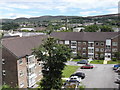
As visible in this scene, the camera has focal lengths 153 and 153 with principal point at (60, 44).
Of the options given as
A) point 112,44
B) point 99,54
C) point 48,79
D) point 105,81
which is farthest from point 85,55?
point 48,79

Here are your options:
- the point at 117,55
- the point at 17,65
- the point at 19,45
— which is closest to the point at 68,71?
the point at 19,45

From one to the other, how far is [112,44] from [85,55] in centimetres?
706

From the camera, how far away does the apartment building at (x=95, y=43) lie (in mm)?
36175

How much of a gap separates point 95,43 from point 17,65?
23161 mm

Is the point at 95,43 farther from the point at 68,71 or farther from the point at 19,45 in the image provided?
the point at 19,45

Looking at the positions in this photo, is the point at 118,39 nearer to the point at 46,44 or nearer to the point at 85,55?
the point at 85,55

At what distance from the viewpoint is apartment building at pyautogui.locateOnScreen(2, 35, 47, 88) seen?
65.1 feet

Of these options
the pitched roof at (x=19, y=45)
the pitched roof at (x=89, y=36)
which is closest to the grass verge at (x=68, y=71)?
the pitched roof at (x=19, y=45)

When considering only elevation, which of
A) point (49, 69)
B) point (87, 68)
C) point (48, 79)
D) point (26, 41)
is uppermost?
point (26, 41)

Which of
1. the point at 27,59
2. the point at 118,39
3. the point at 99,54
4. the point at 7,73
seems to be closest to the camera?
the point at 7,73

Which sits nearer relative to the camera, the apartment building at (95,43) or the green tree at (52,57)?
the green tree at (52,57)

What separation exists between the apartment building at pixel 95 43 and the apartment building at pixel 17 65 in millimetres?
16308

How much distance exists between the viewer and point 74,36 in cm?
3975

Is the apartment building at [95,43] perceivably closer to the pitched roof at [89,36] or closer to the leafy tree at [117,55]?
the pitched roof at [89,36]
